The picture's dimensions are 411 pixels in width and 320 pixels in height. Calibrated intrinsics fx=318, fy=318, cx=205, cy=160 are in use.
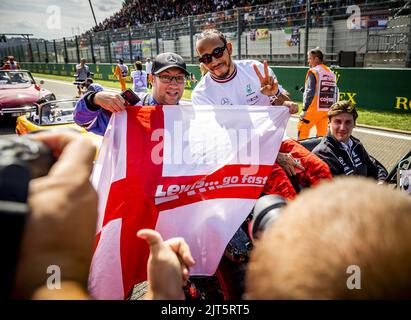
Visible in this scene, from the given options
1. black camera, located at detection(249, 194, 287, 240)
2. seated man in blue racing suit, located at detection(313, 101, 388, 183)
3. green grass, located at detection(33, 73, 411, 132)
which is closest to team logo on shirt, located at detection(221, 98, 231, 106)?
seated man in blue racing suit, located at detection(313, 101, 388, 183)

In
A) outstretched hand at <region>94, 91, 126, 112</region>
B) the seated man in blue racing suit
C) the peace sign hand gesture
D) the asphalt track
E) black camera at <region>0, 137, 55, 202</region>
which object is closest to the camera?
black camera at <region>0, 137, 55, 202</region>

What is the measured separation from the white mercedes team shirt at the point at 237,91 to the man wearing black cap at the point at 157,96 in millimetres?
321

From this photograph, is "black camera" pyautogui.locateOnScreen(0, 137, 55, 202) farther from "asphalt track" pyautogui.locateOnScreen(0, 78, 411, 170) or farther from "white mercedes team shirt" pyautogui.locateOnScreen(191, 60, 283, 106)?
"asphalt track" pyautogui.locateOnScreen(0, 78, 411, 170)

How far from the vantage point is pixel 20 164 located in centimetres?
69

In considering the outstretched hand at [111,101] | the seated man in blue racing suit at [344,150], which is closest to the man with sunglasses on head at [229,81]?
the seated man in blue racing suit at [344,150]

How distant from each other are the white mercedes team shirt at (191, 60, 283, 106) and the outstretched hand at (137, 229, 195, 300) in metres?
2.08

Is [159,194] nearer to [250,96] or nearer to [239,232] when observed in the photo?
[239,232]

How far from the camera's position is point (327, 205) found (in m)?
0.66

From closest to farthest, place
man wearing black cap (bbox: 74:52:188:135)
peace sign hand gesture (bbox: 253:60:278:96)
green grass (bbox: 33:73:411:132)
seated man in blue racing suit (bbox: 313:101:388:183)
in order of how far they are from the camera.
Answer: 1. man wearing black cap (bbox: 74:52:188:135)
2. peace sign hand gesture (bbox: 253:60:278:96)
3. seated man in blue racing suit (bbox: 313:101:388:183)
4. green grass (bbox: 33:73:411:132)

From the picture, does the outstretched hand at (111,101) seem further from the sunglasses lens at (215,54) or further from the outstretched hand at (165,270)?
the outstretched hand at (165,270)

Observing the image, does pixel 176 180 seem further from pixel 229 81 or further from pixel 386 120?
pixel 386 120

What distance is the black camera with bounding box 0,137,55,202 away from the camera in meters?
0.64

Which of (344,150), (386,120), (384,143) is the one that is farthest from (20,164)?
(386,120)

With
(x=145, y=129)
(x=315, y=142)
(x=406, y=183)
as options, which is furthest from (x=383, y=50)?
(x=145, y=129)
